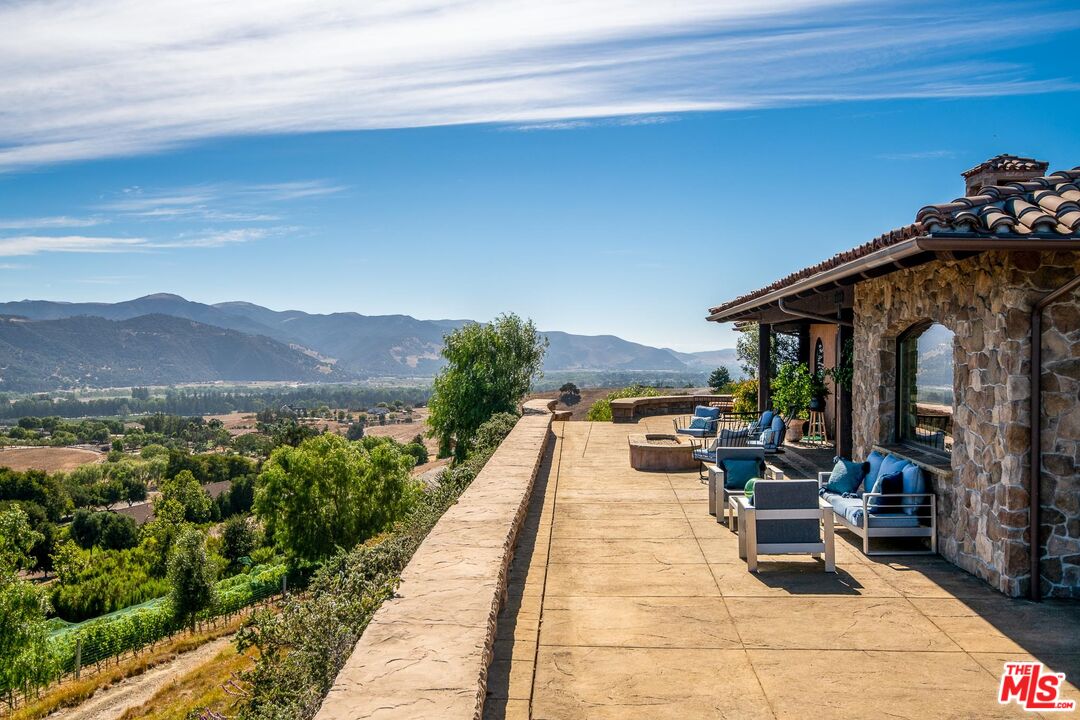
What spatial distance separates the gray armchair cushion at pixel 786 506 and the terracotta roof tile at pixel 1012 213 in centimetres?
231

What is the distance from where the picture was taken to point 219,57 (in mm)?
12266

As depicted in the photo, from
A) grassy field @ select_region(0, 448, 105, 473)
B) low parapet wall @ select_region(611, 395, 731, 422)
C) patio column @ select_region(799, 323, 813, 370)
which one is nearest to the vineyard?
low parapet wall @ select_region(611, 395, 731, 422)

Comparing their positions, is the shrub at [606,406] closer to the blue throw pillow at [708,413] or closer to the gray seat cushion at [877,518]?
the blue throw pillow at [708,413]

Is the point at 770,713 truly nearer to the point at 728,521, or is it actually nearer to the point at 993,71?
the point at 728,521

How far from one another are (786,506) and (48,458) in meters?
138

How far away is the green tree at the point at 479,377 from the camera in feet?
63.7

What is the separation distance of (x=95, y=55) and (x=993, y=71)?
16652mm

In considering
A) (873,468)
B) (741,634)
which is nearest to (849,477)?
(873,468)

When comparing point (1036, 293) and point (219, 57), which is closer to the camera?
point (1036, 293)

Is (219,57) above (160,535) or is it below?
above

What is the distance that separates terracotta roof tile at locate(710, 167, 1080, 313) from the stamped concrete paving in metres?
2.86

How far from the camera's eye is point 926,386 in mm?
8125

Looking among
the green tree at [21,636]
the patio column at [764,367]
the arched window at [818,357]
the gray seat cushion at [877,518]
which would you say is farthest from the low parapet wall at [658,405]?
the green tree at [21,636]

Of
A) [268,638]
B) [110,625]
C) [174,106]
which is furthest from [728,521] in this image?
[110,625]
